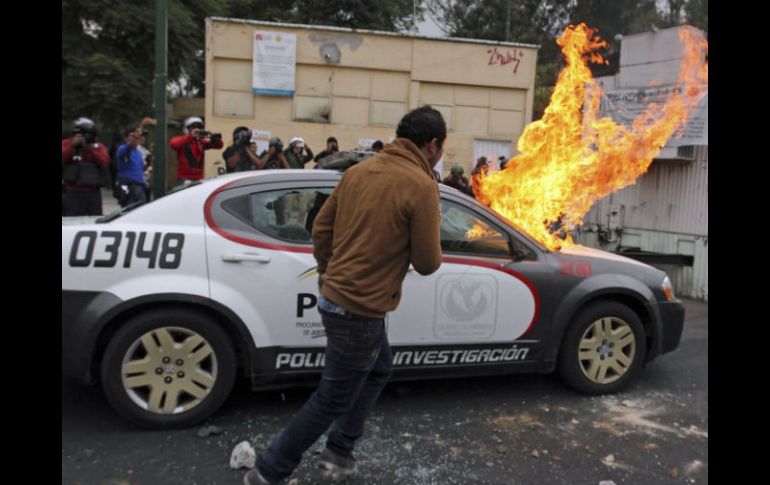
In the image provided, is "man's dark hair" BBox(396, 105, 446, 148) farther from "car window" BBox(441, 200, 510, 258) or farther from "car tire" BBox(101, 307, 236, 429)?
"car tire" BBox(101, 307, 236, 429)

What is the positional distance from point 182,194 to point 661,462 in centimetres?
343

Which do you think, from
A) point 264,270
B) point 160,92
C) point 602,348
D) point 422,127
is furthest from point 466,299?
point 160,92

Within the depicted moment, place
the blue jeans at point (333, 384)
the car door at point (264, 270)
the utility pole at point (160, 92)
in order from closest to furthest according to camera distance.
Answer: the blue jeans at point (333, 384) < the car door at point (264, 270) < the utility pole at point (160, 92)

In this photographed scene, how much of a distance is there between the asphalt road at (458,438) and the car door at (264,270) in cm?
65

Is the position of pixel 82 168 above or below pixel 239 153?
below

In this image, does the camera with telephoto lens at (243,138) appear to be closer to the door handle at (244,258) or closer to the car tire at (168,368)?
the door handle at (244,258)

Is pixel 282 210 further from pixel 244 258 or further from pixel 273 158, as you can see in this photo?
pixel 273 158

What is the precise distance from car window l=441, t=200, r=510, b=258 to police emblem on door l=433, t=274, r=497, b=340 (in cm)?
21

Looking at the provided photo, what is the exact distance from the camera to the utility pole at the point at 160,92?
7363mm

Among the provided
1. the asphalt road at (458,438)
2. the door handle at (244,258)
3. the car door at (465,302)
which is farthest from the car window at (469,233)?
the door handle at (244,258)

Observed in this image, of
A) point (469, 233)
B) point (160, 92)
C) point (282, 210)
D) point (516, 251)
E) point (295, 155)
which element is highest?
point (160, 92)

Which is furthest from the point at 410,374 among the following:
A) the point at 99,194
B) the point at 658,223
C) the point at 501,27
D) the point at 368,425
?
the point at 501,27

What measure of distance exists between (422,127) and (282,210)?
4.85ft

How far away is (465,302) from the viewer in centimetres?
419
